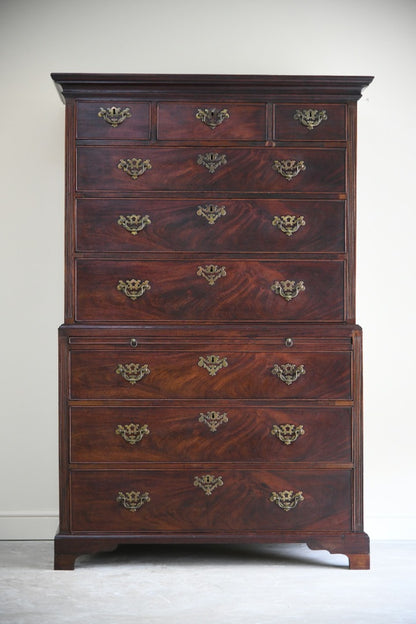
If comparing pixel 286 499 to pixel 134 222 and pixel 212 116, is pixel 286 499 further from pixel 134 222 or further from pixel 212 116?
pixel 212 116

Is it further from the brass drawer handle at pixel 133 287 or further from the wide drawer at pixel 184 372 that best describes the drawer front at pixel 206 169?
the wide drawer at pixel 184 372

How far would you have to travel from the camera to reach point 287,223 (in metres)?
3.44

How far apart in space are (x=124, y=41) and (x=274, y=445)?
2.21 metres

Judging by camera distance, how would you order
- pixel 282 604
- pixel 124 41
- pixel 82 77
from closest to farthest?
pixel 282 604 < pixel 82 77 < pixel 124 41

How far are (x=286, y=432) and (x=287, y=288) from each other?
0.65 metres

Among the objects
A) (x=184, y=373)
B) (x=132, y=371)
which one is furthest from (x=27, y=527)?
(x=184, y=373)

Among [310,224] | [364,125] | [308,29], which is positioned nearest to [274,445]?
[310,224]

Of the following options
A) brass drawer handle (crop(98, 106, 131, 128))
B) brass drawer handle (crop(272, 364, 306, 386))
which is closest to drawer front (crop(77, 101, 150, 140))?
brass drawer handle (crop(98, 106, 131, 128))

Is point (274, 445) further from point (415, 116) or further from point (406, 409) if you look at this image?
point (415, 116)

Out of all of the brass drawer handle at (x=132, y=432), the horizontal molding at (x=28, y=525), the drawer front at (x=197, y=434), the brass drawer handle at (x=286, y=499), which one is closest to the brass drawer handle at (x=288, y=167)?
the drawer front at (x=197, y=434)

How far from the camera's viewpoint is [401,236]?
4031mm

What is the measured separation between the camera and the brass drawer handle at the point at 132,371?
11.2ft

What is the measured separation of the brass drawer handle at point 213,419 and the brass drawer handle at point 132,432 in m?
0.25

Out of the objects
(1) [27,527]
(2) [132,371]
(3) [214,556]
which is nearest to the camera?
(2) [132,371]
